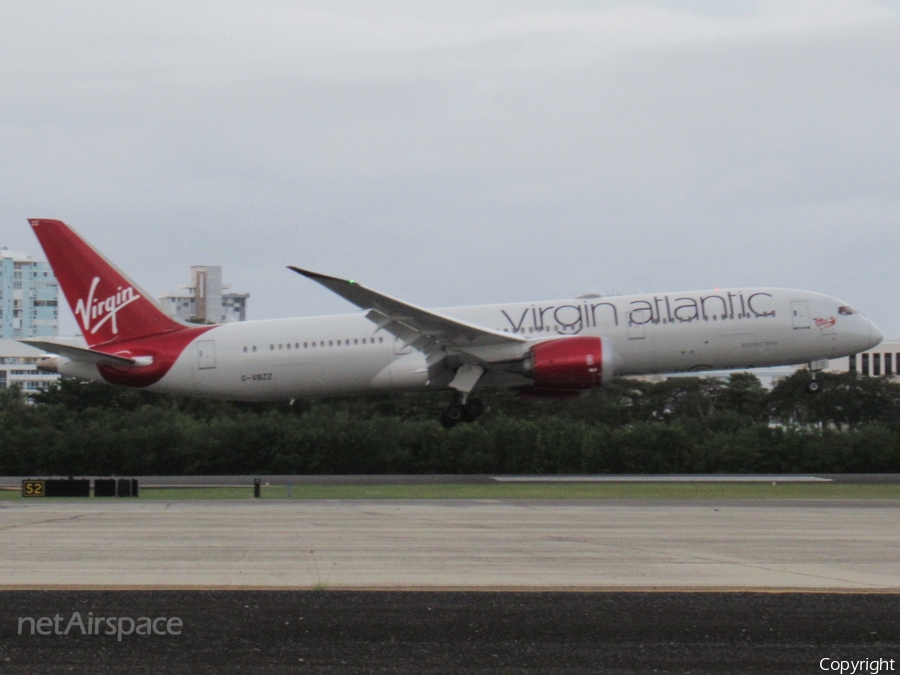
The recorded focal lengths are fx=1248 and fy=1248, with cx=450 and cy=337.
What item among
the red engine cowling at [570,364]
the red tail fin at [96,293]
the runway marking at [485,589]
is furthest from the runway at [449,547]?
the red tail fin at [96,293]

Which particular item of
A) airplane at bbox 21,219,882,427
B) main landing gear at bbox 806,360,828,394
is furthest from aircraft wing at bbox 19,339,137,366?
main landing gear at bbox 806,360,828,394

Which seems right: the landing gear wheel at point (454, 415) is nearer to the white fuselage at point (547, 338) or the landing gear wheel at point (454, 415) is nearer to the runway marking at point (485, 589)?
the white fuselage at point (547, 338)

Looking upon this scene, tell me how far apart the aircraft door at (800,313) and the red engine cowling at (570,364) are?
5797mm

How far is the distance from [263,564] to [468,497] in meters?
15.0

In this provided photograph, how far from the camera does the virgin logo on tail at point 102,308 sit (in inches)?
1591

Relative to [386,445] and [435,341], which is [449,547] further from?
[386,445]

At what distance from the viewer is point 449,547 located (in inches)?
688

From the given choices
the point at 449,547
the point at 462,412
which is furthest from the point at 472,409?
the point at 449,547

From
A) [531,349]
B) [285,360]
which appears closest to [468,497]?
[531,349]

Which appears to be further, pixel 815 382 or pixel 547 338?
pixel 815 382

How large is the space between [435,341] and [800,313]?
10702mm

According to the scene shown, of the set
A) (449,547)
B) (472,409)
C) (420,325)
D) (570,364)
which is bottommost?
(449,547)

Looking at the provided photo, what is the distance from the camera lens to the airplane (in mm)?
36031

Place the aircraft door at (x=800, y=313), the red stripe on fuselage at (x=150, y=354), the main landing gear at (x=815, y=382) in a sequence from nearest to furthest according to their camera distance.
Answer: the aircraft door at (x=800, y=313) < the main landing gear at (x=815, y=382) < the red stripe on fuselage at (x=150, y=354)
